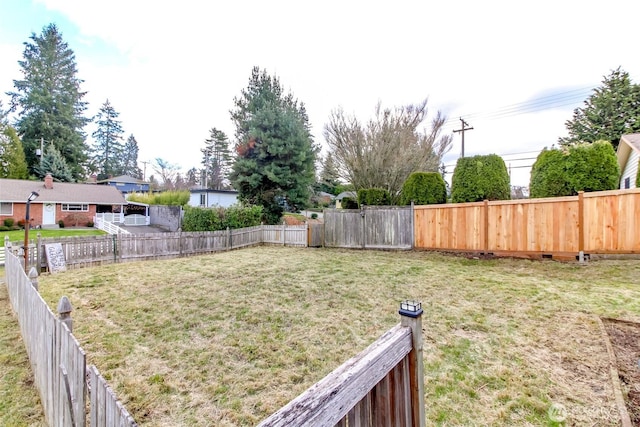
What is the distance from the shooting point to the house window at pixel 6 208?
1938 centimetres

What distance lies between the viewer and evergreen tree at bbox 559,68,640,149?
19078 mm

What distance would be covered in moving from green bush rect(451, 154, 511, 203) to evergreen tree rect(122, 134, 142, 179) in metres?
58.8

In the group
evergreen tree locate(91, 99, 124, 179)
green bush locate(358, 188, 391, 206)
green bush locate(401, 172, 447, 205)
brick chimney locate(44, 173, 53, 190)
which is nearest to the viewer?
green bush locate(401, 172, 447, 205)

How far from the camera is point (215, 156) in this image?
1777 inches

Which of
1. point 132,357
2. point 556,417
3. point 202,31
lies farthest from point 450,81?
point 132,357

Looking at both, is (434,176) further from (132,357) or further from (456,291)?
(132,357)

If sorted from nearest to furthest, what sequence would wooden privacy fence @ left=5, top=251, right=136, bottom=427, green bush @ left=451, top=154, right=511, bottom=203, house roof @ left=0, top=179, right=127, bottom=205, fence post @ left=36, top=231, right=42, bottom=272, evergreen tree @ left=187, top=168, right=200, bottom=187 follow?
wooden privacy fence @ left=5, top=251, right=136, bottom=427 < fence post @ left=36, top=231, right=42, bottom=272 < green bush @ left=451, top=154, right=511, bottom=203 < house roof @ left=0, top=179, right=127, bottom=205 < evergreen tree @ left=187, top=168, right=200, bottom=187

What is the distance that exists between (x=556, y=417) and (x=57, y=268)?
33.5ft

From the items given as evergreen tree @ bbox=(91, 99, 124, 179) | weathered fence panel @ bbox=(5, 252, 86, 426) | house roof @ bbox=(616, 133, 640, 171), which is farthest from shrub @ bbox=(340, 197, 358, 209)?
evergreen tree @ bbox=(91, 99, 124, 179)

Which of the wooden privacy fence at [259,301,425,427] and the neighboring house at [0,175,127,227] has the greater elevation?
the neighboring house at [0,175,127,227]

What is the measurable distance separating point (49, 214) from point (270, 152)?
1832 cm

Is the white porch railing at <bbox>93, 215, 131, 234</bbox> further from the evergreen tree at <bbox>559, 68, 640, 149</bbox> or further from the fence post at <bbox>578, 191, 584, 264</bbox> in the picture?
the evergreen tree at <bbox>559, 68, 640, 149</bbox>

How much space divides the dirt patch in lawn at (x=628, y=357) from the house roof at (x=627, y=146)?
33.2ft

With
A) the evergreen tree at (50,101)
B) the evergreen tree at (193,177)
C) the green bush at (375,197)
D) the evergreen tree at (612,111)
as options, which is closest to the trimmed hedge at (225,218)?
the green bush at (375,197)
